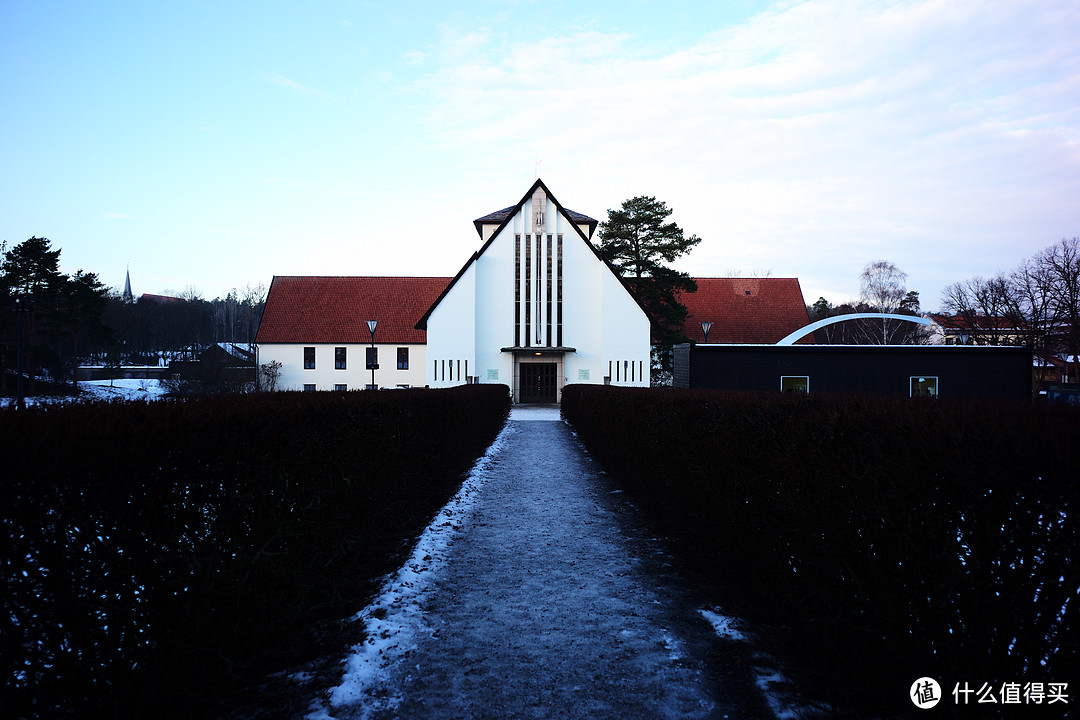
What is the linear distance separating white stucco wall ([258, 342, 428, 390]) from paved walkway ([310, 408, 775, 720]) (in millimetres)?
40416

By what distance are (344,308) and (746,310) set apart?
33137 mm

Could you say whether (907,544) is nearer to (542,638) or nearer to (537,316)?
(542,638)

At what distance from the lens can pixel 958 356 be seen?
84.1 feet

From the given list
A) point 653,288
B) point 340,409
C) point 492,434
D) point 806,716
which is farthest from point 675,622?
point 653,288

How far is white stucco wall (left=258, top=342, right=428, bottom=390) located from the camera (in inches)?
1841

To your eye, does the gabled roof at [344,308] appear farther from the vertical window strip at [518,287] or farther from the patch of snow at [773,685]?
the patch of snow at [773,685]

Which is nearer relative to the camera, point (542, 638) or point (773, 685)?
point (773, 685)

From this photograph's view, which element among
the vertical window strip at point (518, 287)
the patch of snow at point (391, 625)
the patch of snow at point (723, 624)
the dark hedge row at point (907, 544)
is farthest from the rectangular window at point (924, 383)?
the patch of snow at point (723, 624)

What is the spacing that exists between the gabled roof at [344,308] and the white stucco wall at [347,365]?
55cm

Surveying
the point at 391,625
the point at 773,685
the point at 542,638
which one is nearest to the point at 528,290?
the point at 391,625

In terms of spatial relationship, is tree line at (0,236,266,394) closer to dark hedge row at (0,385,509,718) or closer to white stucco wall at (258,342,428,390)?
white stucco wall at (258,342,428,390)

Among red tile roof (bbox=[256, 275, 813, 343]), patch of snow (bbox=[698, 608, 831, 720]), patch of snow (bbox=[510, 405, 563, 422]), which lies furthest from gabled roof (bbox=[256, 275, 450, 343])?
patch of snow (bbox=[698, 608, 831, 720])

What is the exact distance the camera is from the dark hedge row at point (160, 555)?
8.87 feet

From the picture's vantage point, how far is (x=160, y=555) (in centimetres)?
320
